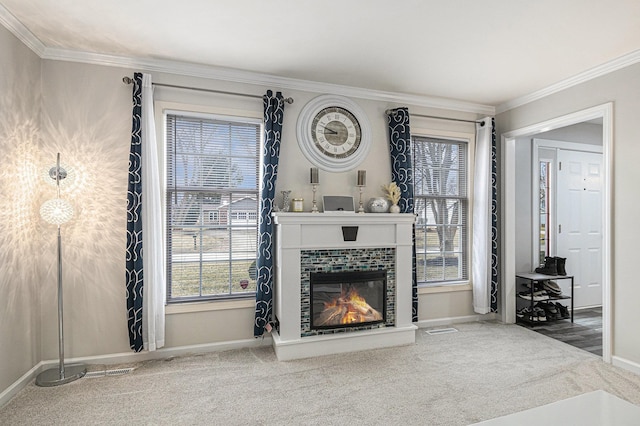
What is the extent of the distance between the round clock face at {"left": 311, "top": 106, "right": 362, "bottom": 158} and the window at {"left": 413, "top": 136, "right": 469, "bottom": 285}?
86 centimetres

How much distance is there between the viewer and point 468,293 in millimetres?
4461

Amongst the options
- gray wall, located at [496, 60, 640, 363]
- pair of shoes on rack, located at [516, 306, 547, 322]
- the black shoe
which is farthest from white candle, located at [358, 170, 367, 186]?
the black shoe

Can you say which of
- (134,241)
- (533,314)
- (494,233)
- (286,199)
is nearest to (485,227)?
(494,233)

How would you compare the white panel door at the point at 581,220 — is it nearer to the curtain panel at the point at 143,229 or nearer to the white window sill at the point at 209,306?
the white window sill at the point at 209,306

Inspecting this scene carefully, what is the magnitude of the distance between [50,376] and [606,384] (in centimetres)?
447

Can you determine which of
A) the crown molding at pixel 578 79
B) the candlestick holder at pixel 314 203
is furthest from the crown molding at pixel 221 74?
the candlestick holder at pixel 314 203

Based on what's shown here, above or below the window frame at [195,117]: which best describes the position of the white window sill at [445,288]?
below

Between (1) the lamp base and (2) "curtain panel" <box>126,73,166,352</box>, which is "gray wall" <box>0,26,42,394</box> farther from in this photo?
(2) "curtain panel" <box>126,73,166,352</box>

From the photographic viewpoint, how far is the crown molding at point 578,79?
308cm

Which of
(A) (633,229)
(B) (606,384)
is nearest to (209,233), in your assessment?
(B) (606,384)

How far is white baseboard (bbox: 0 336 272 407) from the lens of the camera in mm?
2625

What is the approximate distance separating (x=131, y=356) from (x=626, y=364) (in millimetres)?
4400

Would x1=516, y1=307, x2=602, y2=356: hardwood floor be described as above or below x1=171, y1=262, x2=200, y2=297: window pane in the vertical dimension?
below

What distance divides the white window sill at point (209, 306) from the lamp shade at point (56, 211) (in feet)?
3.85
